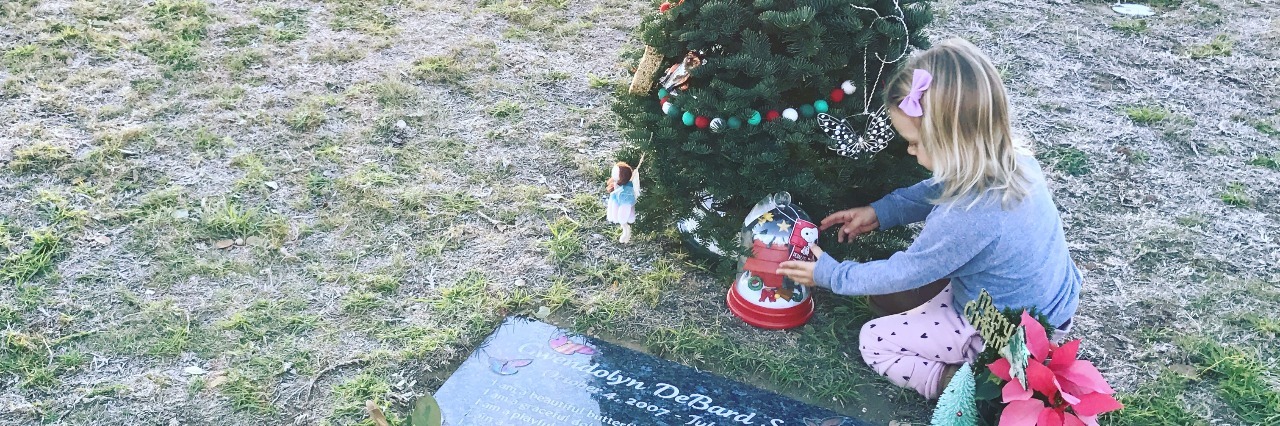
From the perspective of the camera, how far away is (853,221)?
3.04 metres

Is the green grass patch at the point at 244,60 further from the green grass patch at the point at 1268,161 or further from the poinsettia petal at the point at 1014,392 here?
the green grass patch at the point at 1268,161

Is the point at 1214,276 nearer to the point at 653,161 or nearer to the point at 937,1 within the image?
the point at 653,161

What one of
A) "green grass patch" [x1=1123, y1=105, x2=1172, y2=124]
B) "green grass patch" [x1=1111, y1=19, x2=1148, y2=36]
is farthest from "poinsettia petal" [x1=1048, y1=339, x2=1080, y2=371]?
"green grass patch" [x1=1111, y1=19, x2=1148, y2=36]

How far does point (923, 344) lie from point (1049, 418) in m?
0.70

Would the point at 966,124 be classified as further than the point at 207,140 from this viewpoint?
No

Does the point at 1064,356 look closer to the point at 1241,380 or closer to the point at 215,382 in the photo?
the point at 1241,380

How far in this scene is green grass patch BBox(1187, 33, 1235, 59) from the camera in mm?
5359

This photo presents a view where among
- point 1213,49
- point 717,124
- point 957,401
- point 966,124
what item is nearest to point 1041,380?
point 957,401

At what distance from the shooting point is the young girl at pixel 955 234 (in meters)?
2.47

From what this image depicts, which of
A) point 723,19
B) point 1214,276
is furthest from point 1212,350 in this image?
point 723,19

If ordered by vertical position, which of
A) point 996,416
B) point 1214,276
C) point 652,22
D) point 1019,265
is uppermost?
point 652,22

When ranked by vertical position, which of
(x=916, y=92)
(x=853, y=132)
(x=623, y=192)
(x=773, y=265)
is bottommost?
(x=773, y=265)

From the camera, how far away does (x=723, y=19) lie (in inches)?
106

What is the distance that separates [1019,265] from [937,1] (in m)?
3.86
